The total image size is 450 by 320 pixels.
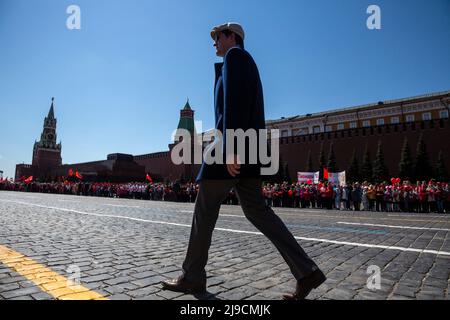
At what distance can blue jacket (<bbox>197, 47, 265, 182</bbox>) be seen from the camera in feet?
7.67

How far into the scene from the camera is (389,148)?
41562 mm

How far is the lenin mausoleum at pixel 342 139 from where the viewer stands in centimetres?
4011

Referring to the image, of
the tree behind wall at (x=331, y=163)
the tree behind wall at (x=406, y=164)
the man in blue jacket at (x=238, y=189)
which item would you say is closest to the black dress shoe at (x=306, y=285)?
the man in blue jacket at (x=238, y=189)

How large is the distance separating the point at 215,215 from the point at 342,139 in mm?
46653

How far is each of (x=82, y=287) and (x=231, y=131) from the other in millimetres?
1729

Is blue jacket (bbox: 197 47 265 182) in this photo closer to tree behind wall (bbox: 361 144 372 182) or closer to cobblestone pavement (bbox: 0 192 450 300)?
cobblestone pavement (bbox: 0 192 450 300)

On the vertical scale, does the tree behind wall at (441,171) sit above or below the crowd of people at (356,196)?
above

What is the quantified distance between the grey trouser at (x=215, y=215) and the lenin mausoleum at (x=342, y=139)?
1691 inches

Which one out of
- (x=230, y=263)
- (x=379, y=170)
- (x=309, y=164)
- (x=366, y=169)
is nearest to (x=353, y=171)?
(x=366, y=169)

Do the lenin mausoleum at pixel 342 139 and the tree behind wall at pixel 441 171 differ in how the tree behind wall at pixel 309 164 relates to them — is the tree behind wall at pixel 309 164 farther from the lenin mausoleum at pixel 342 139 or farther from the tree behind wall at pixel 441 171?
the tree behind wall at pixel 441 171

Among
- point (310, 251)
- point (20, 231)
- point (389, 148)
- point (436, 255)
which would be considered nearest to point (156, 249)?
point (310, 251)

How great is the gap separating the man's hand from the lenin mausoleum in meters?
43.2

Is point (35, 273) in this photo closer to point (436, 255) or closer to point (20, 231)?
point (20, 231)

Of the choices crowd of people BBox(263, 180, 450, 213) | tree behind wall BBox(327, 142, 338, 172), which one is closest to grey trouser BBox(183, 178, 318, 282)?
crowd of people BBox(263, 180, 450, 213)
